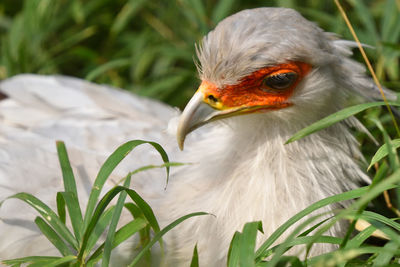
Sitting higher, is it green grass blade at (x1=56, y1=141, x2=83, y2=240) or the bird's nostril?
the bird's nostril

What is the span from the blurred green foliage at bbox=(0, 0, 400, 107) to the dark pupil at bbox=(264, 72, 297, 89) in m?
1.39

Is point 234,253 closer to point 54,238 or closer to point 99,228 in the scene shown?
point 99,228

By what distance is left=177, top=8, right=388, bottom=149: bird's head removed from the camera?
1.92 metres

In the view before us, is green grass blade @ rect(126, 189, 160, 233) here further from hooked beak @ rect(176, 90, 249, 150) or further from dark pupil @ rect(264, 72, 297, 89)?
dark pupil @ rect(264, 72, 297, 89)

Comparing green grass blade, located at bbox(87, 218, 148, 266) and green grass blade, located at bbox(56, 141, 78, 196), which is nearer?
green grass blade, located at bbox(87, 218, 148, 266)

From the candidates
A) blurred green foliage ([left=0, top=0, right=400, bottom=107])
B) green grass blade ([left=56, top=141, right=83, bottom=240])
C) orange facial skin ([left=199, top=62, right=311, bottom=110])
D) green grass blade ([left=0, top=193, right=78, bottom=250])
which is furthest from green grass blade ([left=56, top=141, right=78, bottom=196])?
blurred green foliage ([left=0, top=0, right=400, bottom=107])

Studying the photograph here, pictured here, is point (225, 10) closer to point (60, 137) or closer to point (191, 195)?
point (60, 137)

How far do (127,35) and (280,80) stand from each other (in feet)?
7.01

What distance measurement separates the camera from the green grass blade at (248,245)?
159cm

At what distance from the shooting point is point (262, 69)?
193cm

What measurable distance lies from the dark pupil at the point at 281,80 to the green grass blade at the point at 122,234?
0.59m

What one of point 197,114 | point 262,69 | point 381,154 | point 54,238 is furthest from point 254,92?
point 54,238

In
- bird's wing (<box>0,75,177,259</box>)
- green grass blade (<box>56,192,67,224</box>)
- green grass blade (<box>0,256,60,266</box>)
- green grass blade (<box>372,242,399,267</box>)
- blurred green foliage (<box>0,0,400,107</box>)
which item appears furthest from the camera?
blurred green foliage (<box>0,0,400,107</box>)

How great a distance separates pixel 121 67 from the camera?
3.80 metres
